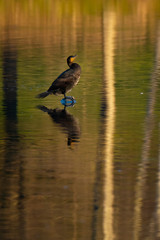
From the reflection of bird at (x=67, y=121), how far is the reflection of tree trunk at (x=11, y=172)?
0.66m

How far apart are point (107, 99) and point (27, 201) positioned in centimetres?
667

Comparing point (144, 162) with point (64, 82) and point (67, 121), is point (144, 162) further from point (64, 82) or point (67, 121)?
point (64, 82)

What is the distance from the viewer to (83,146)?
36.7 feet

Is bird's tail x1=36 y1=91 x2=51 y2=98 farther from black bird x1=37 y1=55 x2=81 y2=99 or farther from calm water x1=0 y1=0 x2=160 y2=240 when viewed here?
calm water x1=0 y1=0 x2=160 y2=240

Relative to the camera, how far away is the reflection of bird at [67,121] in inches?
469

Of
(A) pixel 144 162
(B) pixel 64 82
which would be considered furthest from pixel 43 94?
(A) pixel 144 162

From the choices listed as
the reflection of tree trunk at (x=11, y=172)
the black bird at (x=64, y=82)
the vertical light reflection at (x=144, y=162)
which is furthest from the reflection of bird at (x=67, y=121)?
the vertical light reflection at (x=144, y=162)

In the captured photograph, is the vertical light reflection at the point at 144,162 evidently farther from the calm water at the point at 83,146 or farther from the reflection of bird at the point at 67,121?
the reflection of bird at the point at 67,121

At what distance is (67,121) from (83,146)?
2.11 meters

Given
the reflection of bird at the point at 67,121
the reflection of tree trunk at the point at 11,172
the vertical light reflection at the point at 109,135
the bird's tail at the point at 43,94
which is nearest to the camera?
the vertical light reflection at the point at 109,135

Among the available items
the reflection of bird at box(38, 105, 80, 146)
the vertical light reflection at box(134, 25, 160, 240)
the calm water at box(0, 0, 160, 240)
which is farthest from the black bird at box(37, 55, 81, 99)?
the vertical light reflection at box(134, 25, 160, 240)

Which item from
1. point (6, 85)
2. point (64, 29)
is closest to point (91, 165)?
point (6, 85)

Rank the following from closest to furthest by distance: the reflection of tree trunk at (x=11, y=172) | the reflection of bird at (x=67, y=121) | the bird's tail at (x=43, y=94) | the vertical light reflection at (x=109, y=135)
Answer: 1. the vertical light reflection at (x=109, y=135)
2. the reflection of tree trunk at (x=11, y=172)
3. the reflection of bird at (x=67, y=121)
4. the bird's tail at (x=43, y=94)

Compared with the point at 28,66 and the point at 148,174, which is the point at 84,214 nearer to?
the point at 148,174
